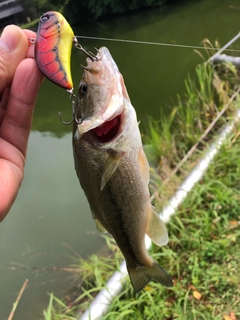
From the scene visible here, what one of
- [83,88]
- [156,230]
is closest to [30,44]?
[83,88]

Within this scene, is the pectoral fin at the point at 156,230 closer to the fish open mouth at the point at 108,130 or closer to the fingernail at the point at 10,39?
the fish open mouth at the point at 108,130

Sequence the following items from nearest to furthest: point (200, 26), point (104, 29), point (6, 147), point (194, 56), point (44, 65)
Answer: point (44, 65)
point (6, 147)
point (194, 56)
point (200, 26)
point (104, 29)

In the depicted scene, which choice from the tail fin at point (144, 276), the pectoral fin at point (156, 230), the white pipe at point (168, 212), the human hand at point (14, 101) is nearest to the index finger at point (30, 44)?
the human hand at point (14, 101)

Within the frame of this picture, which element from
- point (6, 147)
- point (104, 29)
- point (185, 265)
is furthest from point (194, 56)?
point (104, 29)

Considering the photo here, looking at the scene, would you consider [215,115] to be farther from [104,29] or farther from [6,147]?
[104,29]

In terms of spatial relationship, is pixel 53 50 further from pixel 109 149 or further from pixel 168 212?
pixel 168 212

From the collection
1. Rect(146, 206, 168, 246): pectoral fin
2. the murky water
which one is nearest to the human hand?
Rect(146, 206, 168, 246): pectoral fin
